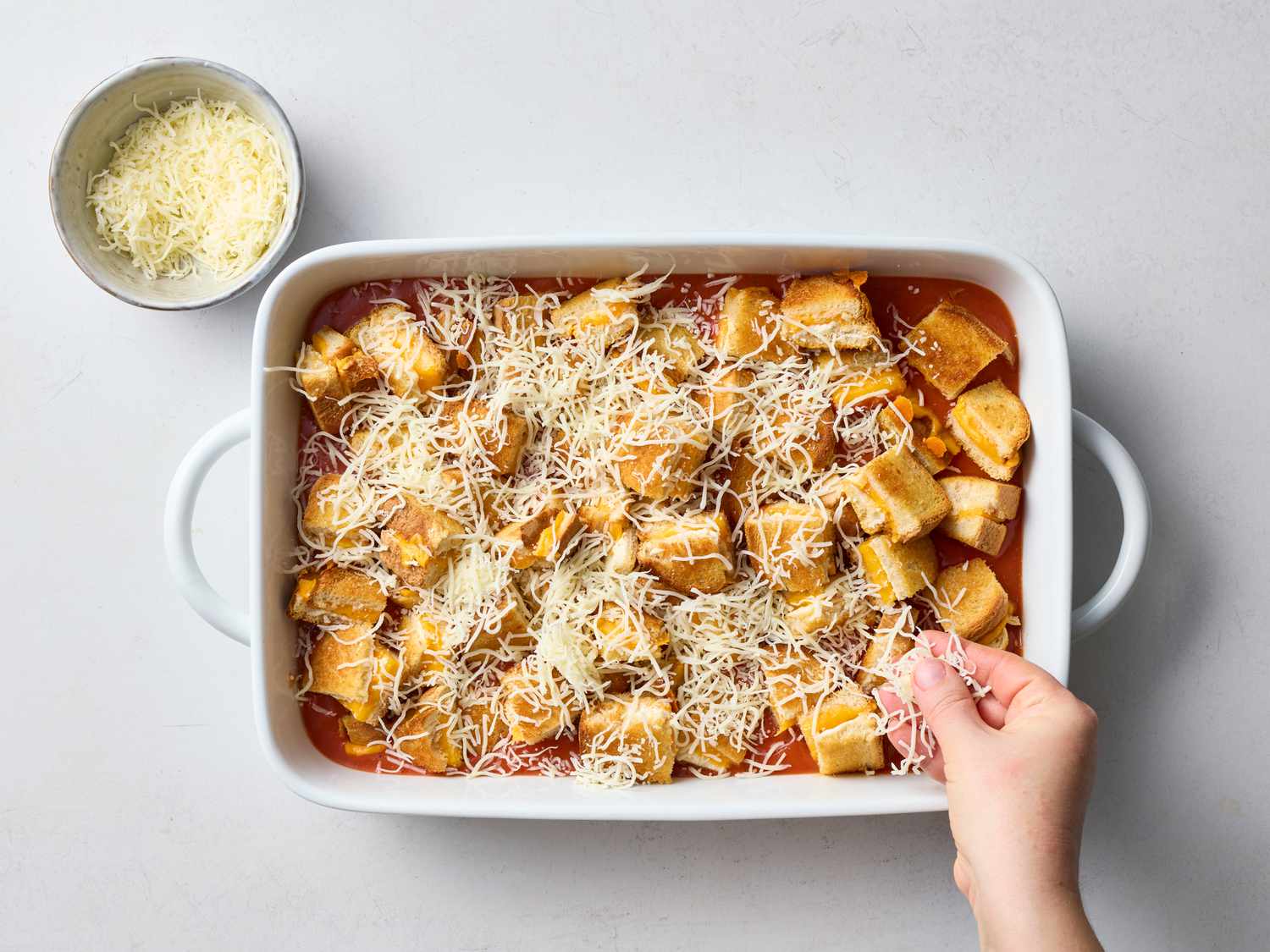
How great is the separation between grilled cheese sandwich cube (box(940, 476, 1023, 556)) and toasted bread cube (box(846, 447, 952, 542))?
2.4 inches

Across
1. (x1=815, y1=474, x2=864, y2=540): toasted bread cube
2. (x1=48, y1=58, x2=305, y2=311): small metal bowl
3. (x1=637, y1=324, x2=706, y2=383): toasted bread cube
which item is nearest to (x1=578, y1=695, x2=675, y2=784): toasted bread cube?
(x1=815, y1=474, x2=864, y2=540): toasted bread cube

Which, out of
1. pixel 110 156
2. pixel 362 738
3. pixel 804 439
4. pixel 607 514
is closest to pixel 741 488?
pixel 804 439

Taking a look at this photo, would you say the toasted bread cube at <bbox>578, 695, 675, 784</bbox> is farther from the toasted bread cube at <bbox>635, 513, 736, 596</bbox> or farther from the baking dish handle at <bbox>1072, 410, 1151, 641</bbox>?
the baking dish handle at <bbox>1072, 410, 1151, 641</bbox>

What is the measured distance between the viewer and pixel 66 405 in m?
2.15

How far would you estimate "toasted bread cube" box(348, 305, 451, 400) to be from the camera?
6.08ft

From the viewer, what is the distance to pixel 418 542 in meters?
1.84

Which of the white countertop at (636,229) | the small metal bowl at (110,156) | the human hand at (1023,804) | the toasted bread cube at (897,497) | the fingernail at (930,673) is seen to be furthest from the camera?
the white countertop at (636,229)

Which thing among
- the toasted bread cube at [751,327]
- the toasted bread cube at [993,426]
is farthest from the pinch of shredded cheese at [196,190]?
the toasted bread cube at [993,426]

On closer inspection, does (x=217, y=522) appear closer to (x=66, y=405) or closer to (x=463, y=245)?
(x=66, y=405)

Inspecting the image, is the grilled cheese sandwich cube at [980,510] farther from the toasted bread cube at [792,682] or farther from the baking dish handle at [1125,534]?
the toasted bread cube at [792,682]

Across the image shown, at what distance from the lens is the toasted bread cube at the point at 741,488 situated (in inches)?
74.9

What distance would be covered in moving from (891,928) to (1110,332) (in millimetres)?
1365

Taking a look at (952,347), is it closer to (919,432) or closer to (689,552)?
(919,432)

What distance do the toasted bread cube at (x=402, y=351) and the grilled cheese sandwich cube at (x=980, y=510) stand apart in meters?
0.99
